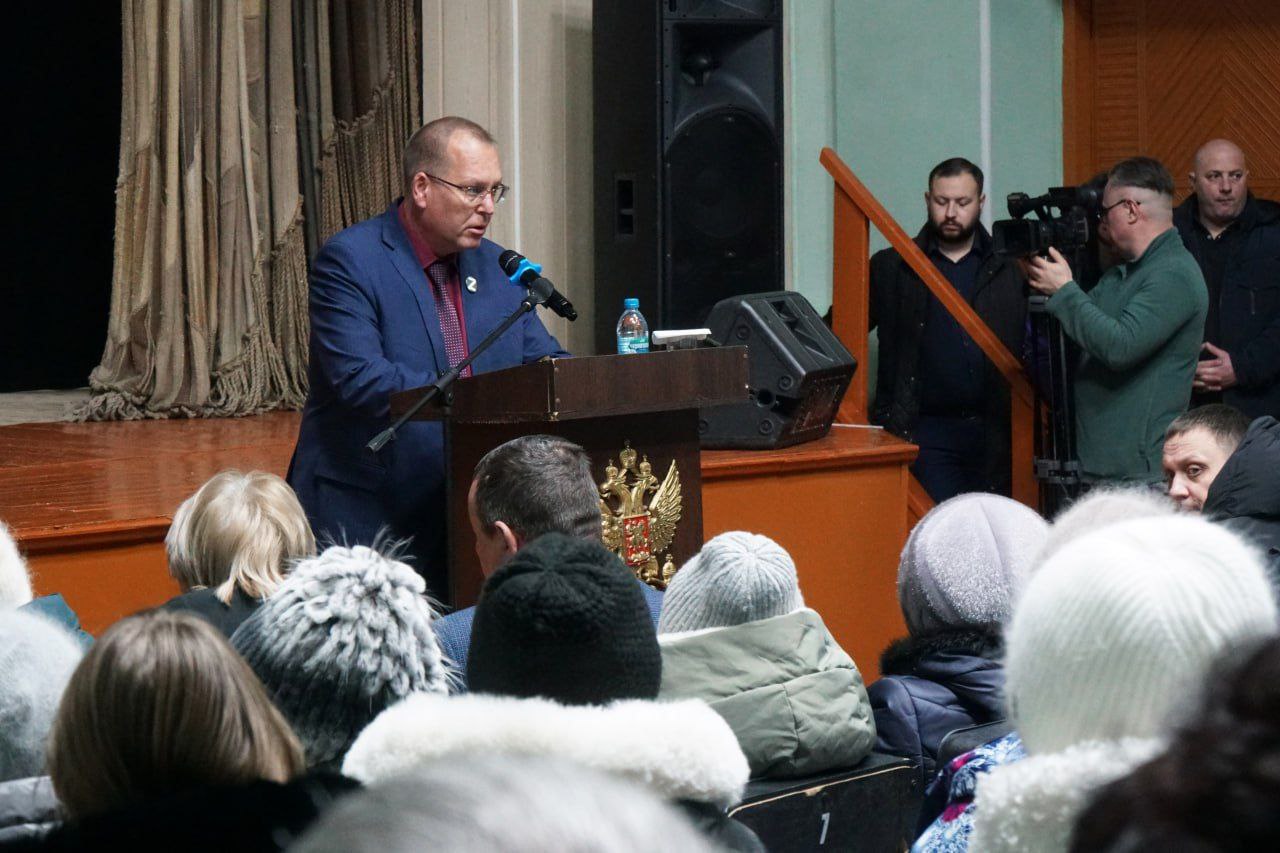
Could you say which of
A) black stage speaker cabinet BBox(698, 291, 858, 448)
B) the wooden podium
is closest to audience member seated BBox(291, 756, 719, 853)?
the wooden podium

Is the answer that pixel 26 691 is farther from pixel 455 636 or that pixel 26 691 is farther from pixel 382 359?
pixel 382 359

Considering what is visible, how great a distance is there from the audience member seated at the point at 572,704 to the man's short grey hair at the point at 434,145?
1.96 metres

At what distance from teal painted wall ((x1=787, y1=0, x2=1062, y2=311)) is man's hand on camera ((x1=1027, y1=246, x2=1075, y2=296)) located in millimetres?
2279

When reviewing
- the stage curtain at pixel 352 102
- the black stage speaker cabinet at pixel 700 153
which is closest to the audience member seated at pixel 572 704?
the black stage speaker cabinet at pixel 700 153

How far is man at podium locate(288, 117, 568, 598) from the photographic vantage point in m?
3.25

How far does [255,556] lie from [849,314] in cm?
331

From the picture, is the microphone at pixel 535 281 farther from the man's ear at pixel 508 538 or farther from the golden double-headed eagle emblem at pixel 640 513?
the man's ear at pixel 508 538

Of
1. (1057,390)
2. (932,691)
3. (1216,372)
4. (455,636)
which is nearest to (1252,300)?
(1216,372)

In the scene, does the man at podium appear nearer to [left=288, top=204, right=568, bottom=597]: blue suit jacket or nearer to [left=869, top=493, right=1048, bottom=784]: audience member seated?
[left=288, top=204, right=568, bottom=597]: blue suit jacket

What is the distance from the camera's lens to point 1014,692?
1.18 meters

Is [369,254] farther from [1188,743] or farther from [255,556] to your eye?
[1188,743]

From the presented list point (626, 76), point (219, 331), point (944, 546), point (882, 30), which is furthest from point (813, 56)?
point (944, 546)

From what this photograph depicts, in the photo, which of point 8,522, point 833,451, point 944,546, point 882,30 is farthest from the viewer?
point 882,30

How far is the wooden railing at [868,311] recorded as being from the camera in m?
4.70
